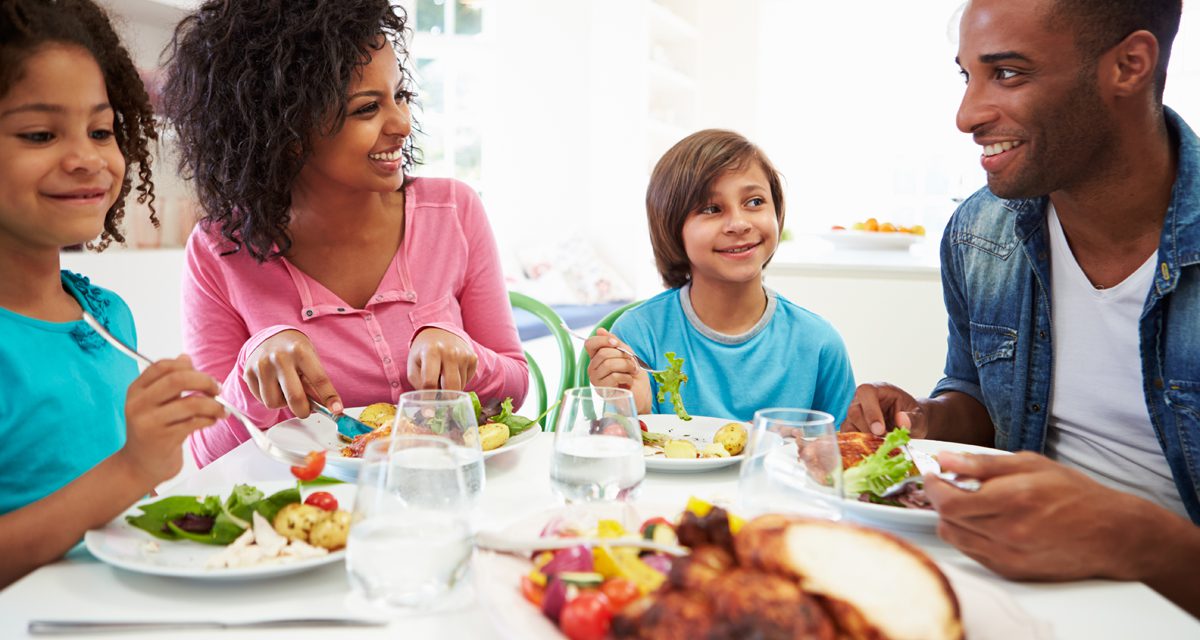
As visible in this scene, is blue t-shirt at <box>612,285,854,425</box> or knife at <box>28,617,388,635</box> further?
blue t-shirt at <box>612,285,854,425</box>

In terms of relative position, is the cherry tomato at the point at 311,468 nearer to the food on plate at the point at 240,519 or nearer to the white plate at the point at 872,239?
the food on plate at the point at 240,519

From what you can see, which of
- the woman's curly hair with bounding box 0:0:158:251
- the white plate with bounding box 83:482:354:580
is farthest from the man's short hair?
the woman's curly hair with bounding box 0:0:158:251

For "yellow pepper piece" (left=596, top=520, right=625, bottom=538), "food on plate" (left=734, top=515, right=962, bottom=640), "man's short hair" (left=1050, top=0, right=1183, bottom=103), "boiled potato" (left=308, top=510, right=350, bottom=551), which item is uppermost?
"man's short hair" (left=1050, top=0, right=1183, bottom=103)

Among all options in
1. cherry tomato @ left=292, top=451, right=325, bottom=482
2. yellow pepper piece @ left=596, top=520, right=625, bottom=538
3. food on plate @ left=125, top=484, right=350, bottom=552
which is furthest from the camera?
cherry tomato @ left=292, top=451, right=325, bottom=482

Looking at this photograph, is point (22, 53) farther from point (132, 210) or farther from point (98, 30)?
point (132, 210)

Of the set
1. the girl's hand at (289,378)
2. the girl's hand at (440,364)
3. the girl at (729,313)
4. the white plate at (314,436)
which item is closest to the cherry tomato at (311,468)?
the white plate at (314,436)

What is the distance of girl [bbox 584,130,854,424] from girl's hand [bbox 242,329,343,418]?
0.82 metres

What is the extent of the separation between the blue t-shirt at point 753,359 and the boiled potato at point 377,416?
747 mm

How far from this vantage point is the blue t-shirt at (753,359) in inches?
79.4

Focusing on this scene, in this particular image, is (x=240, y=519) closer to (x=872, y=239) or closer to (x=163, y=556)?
(x=163, y=556)

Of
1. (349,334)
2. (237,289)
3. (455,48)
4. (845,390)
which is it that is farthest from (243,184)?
(455,48)

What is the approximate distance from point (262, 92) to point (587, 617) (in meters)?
1.40

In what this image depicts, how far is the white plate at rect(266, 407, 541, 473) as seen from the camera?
1272mm

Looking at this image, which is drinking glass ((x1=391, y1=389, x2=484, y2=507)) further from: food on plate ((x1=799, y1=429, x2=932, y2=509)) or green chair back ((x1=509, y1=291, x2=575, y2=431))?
green chair back ((x1=509, y1=291, x2=575, y2=431))
